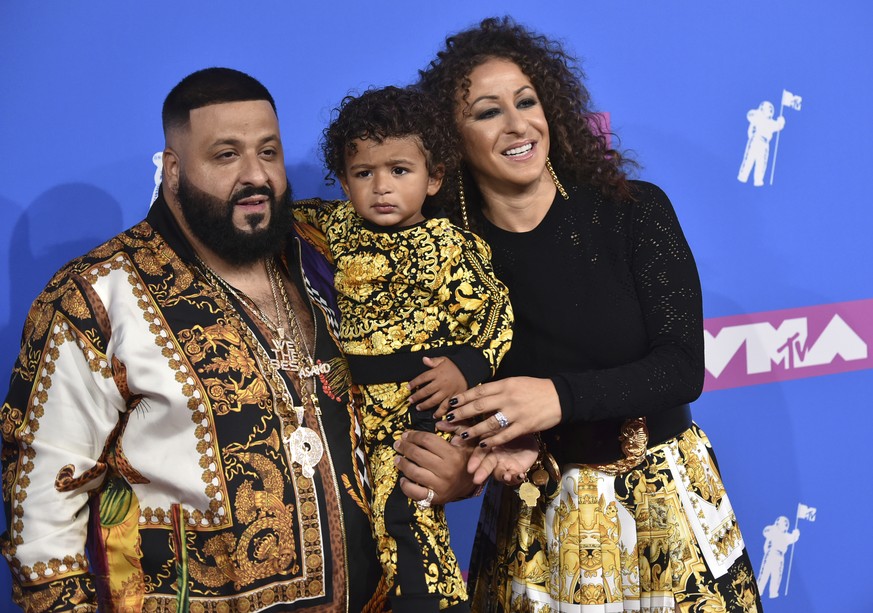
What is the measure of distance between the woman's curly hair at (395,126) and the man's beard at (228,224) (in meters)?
0.19

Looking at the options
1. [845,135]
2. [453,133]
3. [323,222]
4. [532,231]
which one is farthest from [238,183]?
[845,135]

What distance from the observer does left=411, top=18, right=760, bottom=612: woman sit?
221cm

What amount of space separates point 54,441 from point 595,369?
1.22 metres

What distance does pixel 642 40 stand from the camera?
3.21 meters

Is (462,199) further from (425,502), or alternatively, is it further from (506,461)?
(425,502)

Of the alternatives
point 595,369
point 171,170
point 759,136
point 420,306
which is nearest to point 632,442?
point 595,369

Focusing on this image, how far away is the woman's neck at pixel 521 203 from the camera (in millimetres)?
2379

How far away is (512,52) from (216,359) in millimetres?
1082

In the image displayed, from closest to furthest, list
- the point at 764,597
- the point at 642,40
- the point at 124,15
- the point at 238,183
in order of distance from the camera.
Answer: the point at 238,183 < the point at 124,15 < the point at 642,40 < the point at 764,597

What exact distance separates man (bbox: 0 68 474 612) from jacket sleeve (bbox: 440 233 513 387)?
0.77 feet

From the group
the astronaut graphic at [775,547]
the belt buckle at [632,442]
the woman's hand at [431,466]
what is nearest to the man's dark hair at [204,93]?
the woman's hand at [431,466]

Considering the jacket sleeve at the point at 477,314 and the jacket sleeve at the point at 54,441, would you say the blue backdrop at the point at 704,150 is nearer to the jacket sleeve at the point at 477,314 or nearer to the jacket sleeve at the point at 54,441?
the jacket sleeve at the point at 54,441

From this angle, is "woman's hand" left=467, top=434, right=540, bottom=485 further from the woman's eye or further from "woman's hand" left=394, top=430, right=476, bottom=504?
the woman's eye

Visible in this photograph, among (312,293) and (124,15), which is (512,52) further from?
(124,15)
